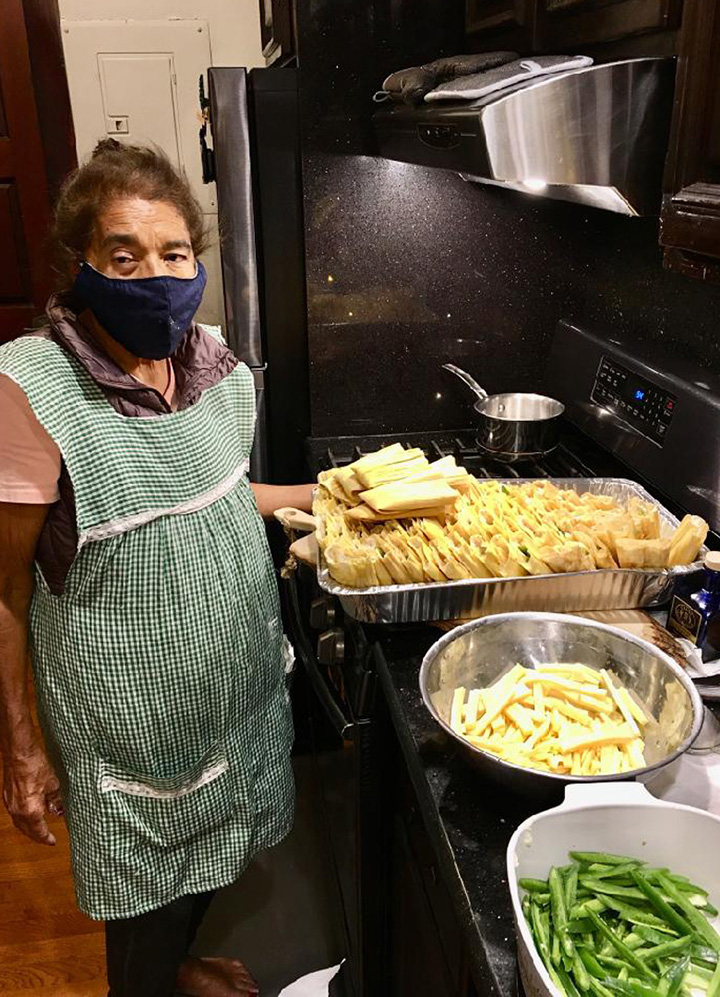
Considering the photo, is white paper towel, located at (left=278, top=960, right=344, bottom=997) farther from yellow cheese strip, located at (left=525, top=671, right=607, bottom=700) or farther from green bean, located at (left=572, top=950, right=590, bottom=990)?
green bean, located at (left=572, top=950, right=590, bottom=990)

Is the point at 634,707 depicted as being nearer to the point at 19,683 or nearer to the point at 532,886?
the point at 532,886

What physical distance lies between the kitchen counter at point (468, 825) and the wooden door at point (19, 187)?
7.69 feet

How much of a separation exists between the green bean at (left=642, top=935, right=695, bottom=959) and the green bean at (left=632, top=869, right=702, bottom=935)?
0.5 inches

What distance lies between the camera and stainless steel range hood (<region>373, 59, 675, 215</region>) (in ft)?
4.25

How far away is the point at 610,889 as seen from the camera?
80cm

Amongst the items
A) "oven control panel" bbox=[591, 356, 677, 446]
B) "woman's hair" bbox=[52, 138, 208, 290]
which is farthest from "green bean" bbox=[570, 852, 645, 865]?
"woman's hair" bbox=[52, 138, 208, 290]

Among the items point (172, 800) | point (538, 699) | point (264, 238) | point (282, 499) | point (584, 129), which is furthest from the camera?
point (264, 238)

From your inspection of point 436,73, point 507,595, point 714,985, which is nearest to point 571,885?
point 714,985

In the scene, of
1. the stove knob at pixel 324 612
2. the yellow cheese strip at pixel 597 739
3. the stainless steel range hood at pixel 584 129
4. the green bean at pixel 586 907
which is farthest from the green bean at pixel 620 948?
the stainless steel range hood at pixel 584 129

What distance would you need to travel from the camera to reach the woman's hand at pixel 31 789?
4.98 ft

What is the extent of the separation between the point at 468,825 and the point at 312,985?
116cm

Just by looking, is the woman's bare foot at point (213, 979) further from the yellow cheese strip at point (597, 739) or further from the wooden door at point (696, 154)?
the wooden door at point (696, 154)

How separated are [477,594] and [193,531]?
0.49 metres

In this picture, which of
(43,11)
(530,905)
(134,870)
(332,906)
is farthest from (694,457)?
(43,11)
